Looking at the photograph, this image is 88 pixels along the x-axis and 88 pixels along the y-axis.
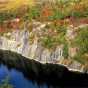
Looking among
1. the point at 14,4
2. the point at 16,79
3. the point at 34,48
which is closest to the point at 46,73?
the point at 16,79

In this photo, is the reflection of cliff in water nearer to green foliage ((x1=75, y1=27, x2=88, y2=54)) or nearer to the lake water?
the lake water

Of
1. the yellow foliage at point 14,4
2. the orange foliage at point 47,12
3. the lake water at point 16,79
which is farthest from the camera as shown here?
the yellow foliage at point 14,4

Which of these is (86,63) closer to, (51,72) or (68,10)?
(51,72)

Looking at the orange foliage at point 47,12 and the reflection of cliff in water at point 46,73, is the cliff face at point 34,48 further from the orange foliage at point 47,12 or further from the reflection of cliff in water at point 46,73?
the orange foliage at point 47,12

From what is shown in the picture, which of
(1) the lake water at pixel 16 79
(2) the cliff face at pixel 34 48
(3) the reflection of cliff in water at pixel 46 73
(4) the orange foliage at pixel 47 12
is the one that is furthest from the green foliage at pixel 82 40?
(4) the orange foliage at pixel 47 12

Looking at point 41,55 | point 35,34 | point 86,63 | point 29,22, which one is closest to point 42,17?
point 29,22

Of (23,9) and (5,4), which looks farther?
(5,4)

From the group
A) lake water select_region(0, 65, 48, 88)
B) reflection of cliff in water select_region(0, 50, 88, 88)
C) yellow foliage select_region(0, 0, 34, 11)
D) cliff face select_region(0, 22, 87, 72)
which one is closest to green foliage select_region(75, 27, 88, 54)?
cliff face select_region(0, 22, 87, 72)
